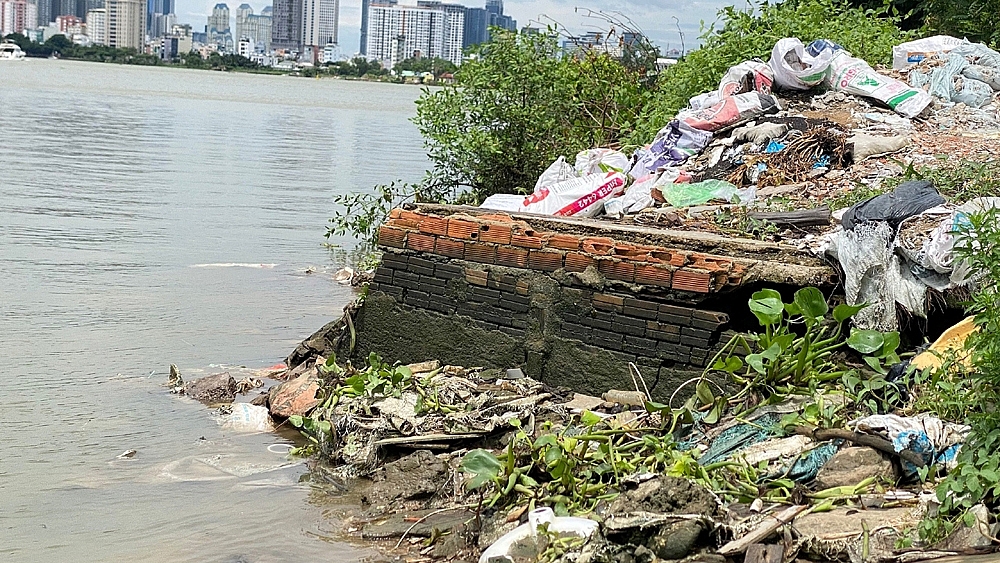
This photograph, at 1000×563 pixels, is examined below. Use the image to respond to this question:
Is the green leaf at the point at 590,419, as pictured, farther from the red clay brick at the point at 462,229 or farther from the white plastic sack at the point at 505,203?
the white plastic sack at the point at 505,203

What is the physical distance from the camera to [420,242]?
21.6ft


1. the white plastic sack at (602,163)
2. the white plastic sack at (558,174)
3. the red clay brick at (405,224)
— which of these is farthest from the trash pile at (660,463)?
the white plastic sack at (602,163)

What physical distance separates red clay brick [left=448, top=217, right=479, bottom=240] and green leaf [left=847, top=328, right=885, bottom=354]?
2.29 m

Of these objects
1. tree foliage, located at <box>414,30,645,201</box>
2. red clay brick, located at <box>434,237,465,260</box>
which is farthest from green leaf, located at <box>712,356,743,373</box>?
tree foliage, located at <box>414,30,645,201</box>

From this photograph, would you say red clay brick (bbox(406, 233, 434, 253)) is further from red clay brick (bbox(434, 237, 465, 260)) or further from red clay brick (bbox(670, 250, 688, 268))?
red clay brick (bbox(670, 250, 688, 268))

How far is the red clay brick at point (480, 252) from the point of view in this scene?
6265 millimetres

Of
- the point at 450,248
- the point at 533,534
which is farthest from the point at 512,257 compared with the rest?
the point at 533,534

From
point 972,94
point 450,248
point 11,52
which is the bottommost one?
point 450,248

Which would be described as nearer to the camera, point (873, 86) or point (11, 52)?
point (873, 86)

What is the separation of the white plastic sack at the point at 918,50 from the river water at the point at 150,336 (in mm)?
5996

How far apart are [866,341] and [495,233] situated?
222 cm

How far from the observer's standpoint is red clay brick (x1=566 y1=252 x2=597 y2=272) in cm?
586

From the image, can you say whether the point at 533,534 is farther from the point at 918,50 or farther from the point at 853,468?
the point at 918,50

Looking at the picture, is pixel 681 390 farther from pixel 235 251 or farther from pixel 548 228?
pixel 235 251
